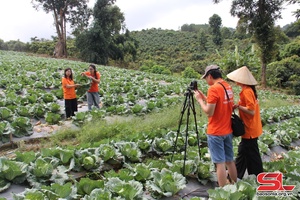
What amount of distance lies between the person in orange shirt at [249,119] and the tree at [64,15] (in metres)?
32.1

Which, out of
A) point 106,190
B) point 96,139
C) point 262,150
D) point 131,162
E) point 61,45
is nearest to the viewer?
point 106,190

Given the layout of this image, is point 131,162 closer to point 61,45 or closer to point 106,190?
point 106,190

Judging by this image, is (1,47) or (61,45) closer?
(61,45)

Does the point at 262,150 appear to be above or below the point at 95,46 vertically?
below

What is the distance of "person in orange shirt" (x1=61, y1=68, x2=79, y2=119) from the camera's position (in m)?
6.77

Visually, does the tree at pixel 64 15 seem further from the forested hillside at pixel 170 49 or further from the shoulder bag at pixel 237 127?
the shoulder bag at pixel 237 127

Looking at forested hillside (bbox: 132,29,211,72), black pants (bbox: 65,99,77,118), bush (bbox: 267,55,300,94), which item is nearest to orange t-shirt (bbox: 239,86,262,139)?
black pants (bbox: 65,99,77,118)

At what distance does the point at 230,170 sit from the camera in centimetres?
354

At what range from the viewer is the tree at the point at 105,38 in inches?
1134

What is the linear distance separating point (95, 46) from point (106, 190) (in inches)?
1075

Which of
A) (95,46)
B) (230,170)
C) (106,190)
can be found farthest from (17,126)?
(95,46)

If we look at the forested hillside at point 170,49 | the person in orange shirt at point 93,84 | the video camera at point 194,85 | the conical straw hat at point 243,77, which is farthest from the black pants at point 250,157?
the forested hillside at point 170,49

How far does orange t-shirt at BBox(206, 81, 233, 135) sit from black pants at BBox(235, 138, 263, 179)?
492 mm

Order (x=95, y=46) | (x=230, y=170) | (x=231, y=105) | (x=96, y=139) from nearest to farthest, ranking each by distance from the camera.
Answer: (x=231, y=105)
(x=230, y=170)
(x=96, y=139)
(x=95, y=46)
